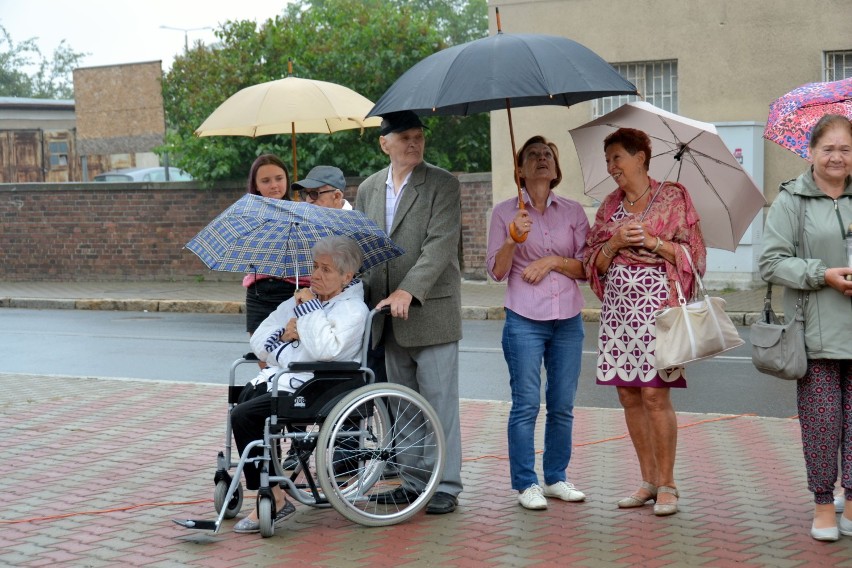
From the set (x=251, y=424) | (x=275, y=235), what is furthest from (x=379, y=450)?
(x=275, y=235)

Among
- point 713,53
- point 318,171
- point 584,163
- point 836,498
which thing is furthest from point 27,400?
point 713,53

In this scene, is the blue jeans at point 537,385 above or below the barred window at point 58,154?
below

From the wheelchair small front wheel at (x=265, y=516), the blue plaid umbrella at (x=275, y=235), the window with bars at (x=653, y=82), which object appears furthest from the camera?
the window with bars at (x=653, y=82)

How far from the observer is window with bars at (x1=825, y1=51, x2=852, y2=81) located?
56.2ft

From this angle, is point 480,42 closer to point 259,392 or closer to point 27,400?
point 259,392

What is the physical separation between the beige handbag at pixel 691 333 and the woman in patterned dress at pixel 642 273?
108 millimetres

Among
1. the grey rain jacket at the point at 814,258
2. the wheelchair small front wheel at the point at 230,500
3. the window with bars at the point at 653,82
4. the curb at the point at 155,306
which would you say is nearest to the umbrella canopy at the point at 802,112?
the grey rain jacket at the point at 814,258

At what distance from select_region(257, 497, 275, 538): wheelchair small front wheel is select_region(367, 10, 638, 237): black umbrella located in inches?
73.9

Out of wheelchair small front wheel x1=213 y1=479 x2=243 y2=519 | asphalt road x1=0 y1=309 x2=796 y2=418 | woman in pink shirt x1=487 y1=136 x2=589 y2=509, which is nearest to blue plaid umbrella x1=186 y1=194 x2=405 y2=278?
woman in pink shirt x1=487 y1=136 x2=589 y2=509

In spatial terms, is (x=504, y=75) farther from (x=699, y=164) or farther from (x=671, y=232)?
(x=699, y=164)

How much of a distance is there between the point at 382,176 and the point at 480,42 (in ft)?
3.19

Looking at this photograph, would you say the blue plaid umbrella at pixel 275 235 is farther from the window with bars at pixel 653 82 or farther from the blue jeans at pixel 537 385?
the window with bars at pixel 653 82

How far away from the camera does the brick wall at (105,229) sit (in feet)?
71.8

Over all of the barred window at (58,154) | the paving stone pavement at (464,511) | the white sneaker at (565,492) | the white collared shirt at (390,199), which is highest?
the barred window at (58,154)
